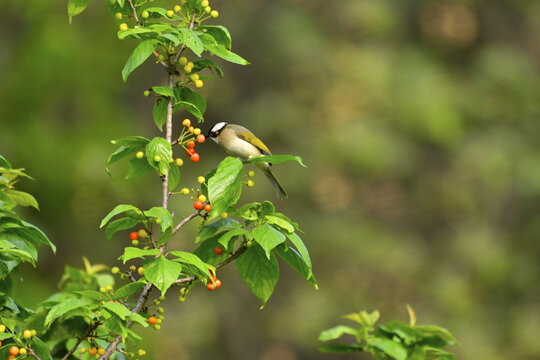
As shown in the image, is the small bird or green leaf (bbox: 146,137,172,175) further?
the small bird

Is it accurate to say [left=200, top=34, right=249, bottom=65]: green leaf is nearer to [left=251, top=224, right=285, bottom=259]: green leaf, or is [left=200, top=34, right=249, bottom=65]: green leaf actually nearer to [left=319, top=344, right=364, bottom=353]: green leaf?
[left=251, top=224, right=285, bottom=259]: green leaf

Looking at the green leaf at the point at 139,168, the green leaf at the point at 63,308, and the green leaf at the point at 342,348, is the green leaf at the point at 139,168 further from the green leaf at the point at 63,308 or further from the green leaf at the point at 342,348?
the green leaf at the point at 342,348

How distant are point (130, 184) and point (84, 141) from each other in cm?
51

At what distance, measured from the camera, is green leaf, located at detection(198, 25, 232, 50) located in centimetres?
153

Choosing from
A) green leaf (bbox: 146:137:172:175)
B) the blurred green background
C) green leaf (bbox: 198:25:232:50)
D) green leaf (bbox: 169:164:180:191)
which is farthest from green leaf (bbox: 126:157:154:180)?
the blurred green background

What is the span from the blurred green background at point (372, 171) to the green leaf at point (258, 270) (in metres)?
5.03

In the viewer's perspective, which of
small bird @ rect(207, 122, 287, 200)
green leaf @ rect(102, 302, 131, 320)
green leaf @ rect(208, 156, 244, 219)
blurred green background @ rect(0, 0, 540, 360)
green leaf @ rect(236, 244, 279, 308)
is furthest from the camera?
blurred green background @ rect(0, 0, 540, 360)

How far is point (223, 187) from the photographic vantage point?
1385 mm

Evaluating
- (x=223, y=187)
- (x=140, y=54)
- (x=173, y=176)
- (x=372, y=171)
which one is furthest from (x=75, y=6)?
(x=372, y=171)

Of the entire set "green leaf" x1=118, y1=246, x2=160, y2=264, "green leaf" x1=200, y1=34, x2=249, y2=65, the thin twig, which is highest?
"green leaf" x1=200, y1=34, x2=249, y2=65

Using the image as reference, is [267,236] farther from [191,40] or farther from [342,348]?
[342,348]

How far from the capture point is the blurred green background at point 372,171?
7.29 m

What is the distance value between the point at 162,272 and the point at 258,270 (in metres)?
0.26

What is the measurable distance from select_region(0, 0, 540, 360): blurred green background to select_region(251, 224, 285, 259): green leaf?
515 centimetres
